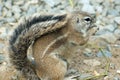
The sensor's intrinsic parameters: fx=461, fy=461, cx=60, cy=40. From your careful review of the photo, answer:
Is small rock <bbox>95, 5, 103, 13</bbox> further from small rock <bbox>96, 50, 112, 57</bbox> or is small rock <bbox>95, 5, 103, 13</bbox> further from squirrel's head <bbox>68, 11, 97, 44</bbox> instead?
squirrel's head <bbox>68, 11, 97, 44</bbox>

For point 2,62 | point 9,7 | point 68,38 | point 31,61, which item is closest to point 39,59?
point 31,61

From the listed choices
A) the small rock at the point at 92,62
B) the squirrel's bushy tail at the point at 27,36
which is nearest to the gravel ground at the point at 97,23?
the small rock at the point at 92,62

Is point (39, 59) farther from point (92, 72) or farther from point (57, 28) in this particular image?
point (92, 72)

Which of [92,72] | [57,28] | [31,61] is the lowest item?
[92,72]

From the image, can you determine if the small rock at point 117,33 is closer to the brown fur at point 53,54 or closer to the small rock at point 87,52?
the small rock at point 87,52

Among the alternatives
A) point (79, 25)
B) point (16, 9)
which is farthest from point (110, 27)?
point (16, 9)

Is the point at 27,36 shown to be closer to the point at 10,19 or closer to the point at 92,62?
the point at 92,62

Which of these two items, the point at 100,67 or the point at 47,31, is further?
the point at 100,67
